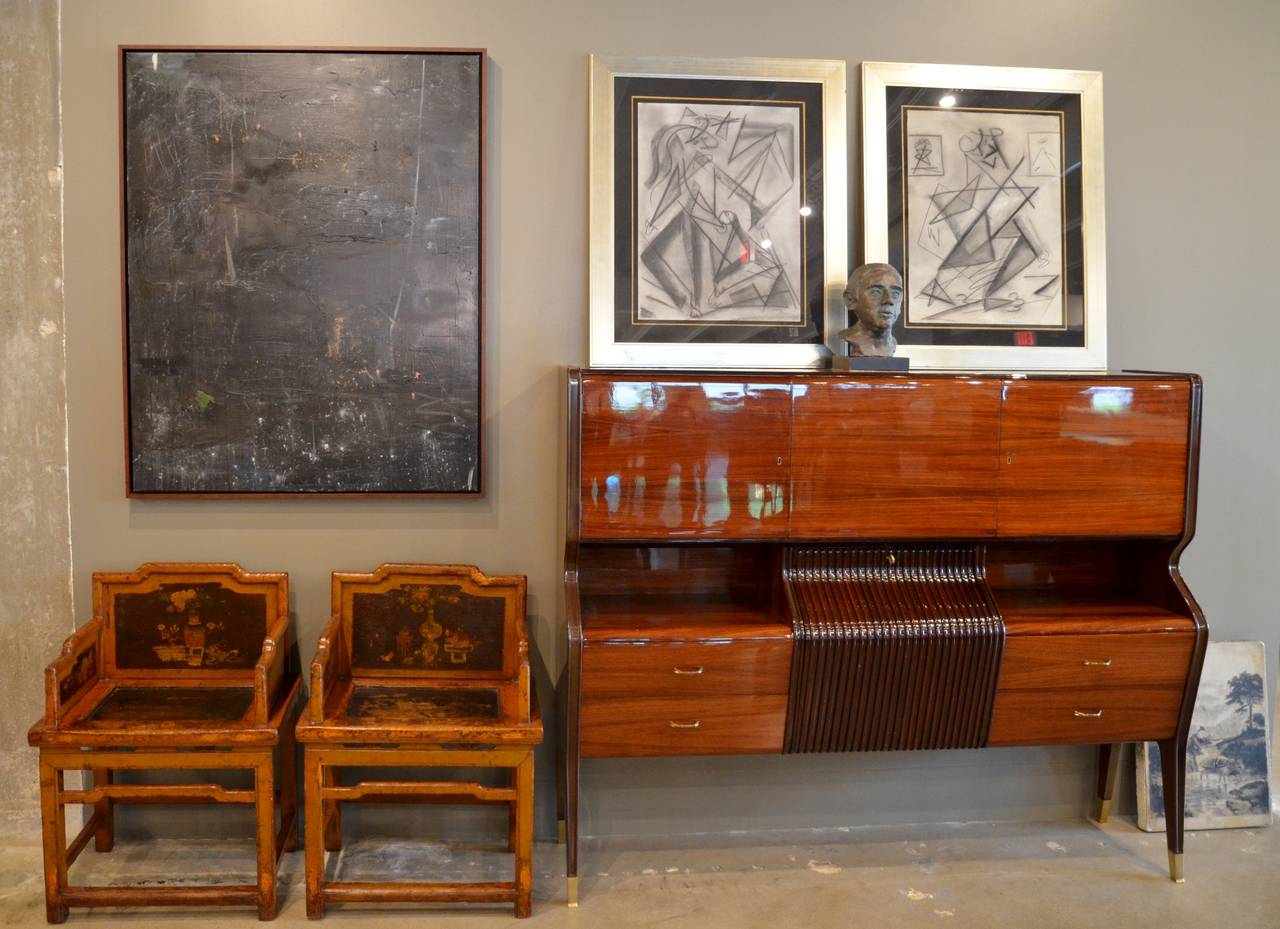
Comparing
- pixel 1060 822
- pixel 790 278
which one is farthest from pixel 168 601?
pixel 1060 822

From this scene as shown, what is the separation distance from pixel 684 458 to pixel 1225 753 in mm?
2198

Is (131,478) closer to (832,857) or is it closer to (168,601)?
(168,601)

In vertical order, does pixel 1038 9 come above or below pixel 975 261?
above

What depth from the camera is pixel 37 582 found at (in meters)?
3.19

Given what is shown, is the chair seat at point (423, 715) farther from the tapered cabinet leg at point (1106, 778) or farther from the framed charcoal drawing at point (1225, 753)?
the framed charcoal drawing at point (1225, 753)

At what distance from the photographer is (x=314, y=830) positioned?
110 inches

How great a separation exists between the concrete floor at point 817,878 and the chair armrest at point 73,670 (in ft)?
1.87

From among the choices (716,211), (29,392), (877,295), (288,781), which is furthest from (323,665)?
(877,295)

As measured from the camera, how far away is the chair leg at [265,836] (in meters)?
2.80

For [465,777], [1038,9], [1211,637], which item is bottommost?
[465,777]

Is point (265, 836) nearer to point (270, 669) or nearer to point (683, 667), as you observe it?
point (270, 669)

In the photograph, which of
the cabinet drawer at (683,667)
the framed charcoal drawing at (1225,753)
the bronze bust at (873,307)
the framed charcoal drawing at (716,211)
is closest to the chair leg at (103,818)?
the cabinet drawer at (683,667)

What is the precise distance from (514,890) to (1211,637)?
2.46 meters

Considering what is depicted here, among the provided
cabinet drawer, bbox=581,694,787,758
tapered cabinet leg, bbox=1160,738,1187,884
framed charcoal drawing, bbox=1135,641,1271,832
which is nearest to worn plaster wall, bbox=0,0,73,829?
cabinet drawer, bbox=581,694,787,758
